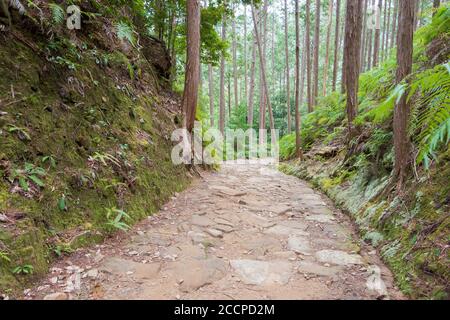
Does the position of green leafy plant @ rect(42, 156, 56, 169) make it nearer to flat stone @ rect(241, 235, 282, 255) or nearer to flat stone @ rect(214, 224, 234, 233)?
flat stone @ rect(214, 224, 234, 233)

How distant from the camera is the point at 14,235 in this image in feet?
7.68

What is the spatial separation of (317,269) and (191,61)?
5.38 m

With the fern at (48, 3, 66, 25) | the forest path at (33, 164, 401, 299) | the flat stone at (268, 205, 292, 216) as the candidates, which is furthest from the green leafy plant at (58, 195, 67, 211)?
the flat stone at (268, 205, 292, 216)

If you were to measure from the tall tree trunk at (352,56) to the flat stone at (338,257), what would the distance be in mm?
3937

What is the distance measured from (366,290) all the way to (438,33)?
15.7ft

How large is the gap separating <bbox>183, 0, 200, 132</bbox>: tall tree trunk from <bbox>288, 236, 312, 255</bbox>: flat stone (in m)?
4.12

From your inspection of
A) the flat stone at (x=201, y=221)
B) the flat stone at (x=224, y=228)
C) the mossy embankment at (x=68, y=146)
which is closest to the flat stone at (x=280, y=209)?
the flat stone at (x=224, y=228)

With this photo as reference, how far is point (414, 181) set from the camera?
3447 mm

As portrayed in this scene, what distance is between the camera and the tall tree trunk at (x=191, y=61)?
6.68m

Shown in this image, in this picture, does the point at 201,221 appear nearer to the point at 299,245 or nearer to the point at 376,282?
the point at 299,245

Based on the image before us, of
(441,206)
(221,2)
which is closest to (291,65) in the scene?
(221,2)

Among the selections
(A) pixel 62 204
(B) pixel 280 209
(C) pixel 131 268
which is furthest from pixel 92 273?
(B) pixel 280 209

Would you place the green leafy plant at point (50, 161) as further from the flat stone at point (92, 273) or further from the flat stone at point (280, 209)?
the flat stone at point (280, 209)

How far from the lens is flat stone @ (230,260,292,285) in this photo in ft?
8.81
